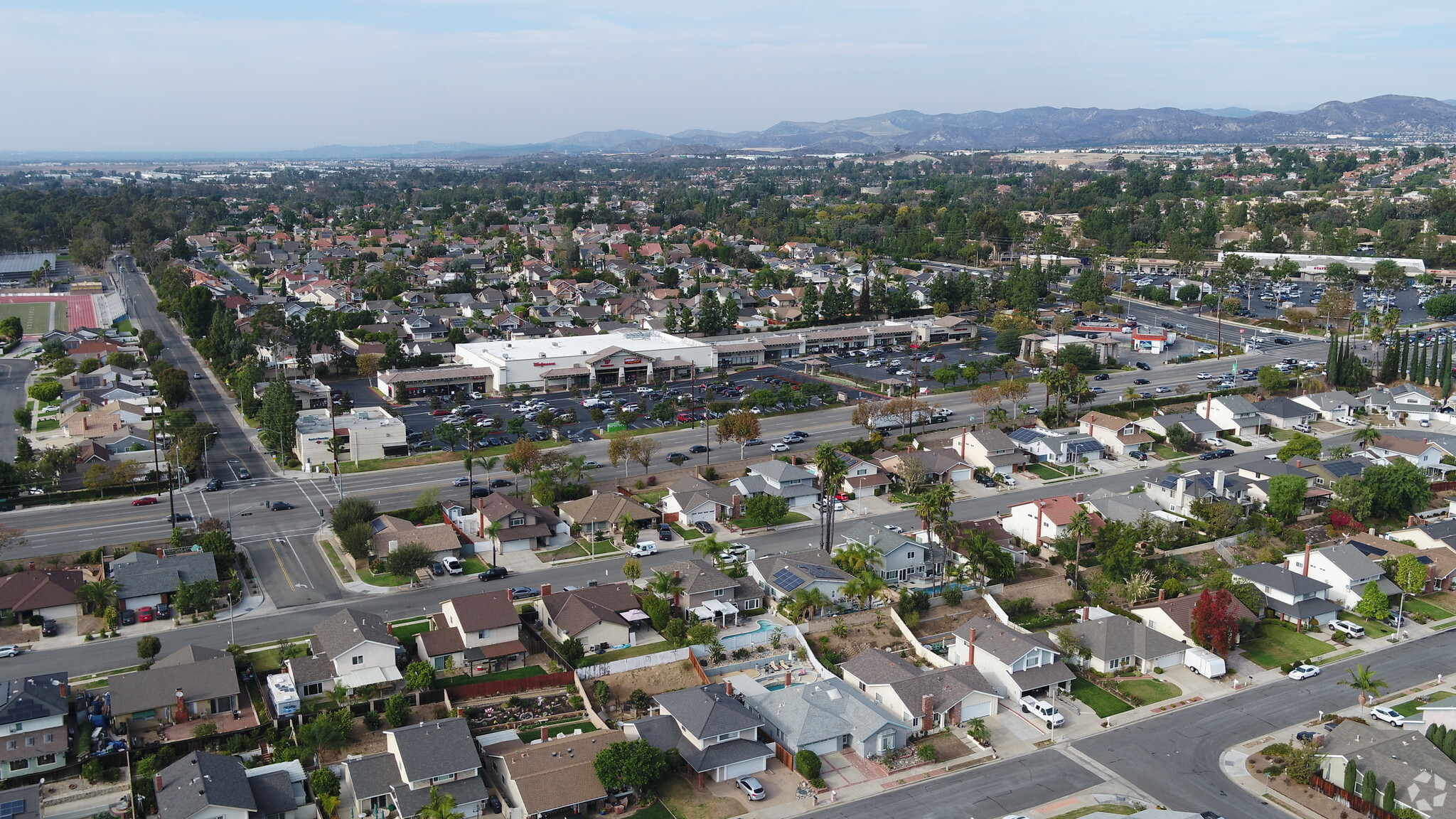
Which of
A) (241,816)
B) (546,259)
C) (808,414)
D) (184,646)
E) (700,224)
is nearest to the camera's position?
(241,816)

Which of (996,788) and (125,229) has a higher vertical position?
(125,229)

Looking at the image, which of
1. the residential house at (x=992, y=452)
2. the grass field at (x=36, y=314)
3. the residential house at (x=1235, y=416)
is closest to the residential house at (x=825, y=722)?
the residential house at (x=992, y=452)

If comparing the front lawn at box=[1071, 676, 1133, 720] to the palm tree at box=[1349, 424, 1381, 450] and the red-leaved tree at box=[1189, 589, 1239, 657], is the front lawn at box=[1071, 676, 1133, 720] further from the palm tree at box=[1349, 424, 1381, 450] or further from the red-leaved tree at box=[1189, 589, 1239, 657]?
the palm tree at box=[1349, 424, 1381, 450]

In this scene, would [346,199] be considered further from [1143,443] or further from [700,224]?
[1143,443]

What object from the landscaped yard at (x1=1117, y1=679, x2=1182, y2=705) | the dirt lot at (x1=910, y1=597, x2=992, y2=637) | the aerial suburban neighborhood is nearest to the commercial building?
the aerial suburban neighborhood

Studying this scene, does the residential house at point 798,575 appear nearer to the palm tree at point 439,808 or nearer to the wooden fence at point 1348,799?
the palm tree at point 439,808

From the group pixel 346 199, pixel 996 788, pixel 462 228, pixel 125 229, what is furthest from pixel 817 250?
pixel 346 199

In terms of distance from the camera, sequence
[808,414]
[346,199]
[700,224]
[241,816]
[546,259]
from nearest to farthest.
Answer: [241,816]
[808,414]
[546,259]
[700,224]
[346,199]

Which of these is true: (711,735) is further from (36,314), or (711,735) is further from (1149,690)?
(36,314)
